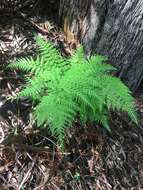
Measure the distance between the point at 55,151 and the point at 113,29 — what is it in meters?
1.22

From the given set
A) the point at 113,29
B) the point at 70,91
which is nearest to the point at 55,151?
the point at 70,91

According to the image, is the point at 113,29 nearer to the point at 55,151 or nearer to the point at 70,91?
the point at 70,91

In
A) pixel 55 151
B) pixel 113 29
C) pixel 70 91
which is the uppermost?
pixel 113 29

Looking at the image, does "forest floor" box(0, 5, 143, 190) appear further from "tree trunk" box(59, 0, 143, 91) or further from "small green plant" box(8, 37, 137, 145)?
"tree trunk" box(59, 0, 143, 91)

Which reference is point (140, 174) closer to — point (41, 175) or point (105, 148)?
point (105, 148)

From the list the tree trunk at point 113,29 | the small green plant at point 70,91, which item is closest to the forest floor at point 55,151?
the small green plant at point 70,91

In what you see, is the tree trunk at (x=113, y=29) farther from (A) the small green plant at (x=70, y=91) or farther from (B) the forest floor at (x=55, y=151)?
(B) the forest floor at (x=55, y=151)

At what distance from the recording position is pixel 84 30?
3.95 meters

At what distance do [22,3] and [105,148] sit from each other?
69.4 inches

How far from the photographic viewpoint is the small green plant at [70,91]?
3.21 metres

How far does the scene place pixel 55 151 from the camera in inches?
135

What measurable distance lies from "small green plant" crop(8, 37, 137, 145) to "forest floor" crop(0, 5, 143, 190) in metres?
0.13

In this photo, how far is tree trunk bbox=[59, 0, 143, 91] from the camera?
3.50 meters

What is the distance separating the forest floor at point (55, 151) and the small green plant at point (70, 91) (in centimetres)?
13
